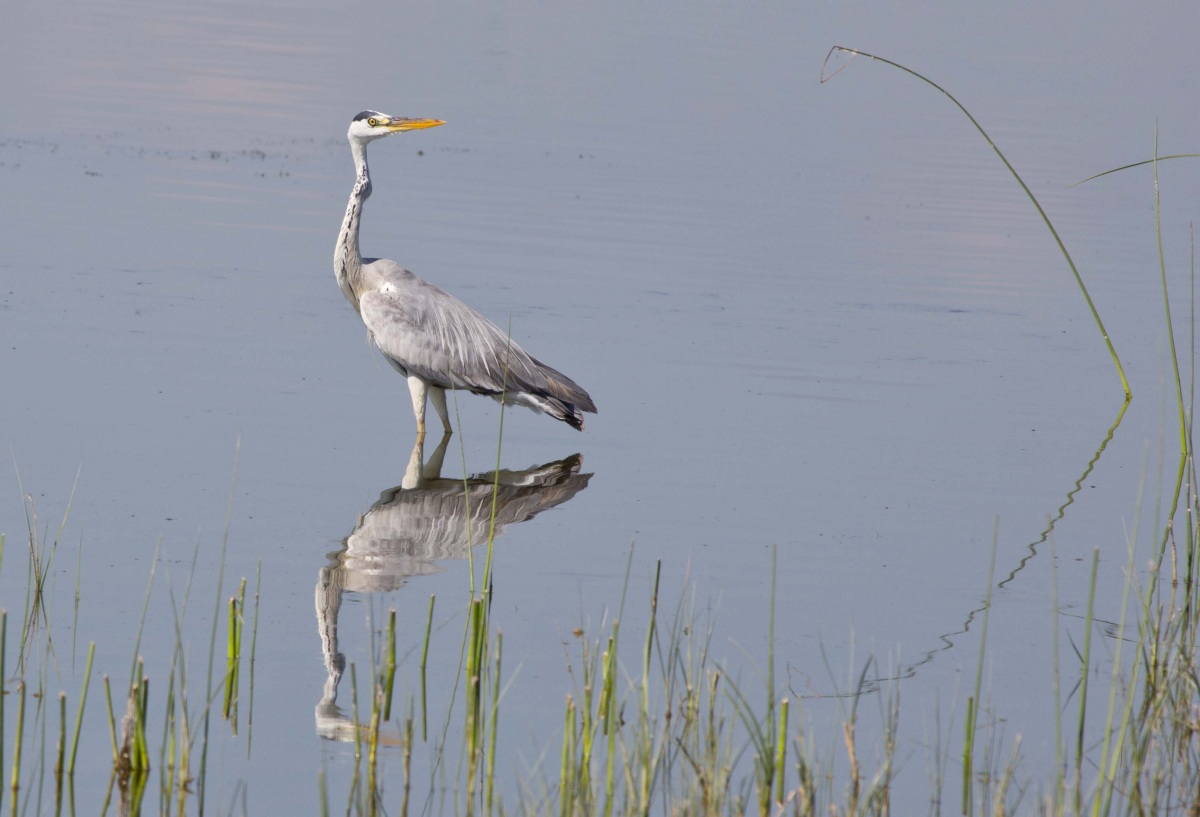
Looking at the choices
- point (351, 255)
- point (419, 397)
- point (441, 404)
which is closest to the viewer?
point (419, 397)

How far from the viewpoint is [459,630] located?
18.0ft

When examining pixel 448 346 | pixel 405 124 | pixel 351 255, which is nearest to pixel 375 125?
pixel 405 124

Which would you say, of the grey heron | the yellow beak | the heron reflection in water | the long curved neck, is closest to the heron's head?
the yellow beak

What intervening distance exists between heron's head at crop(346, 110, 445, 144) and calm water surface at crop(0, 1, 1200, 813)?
Answer: 52.0 inches

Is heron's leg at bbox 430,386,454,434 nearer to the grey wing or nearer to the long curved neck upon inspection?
the grey wing

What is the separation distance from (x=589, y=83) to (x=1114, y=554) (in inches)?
613

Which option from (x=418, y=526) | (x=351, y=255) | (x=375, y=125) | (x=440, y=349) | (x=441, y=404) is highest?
(x=375, y=125)

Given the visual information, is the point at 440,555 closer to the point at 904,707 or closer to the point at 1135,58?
the point at 904,707

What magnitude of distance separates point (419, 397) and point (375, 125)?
2035mm

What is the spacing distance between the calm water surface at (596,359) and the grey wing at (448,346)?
0.29 meters

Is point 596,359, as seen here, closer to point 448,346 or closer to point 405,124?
point 448,346

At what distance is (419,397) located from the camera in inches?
339

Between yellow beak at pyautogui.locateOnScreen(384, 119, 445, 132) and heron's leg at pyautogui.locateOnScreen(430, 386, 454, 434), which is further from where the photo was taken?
yellow beak at pyautogui.locateOnScreen(384, 119, 445, 132)

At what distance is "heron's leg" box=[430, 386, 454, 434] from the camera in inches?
338
